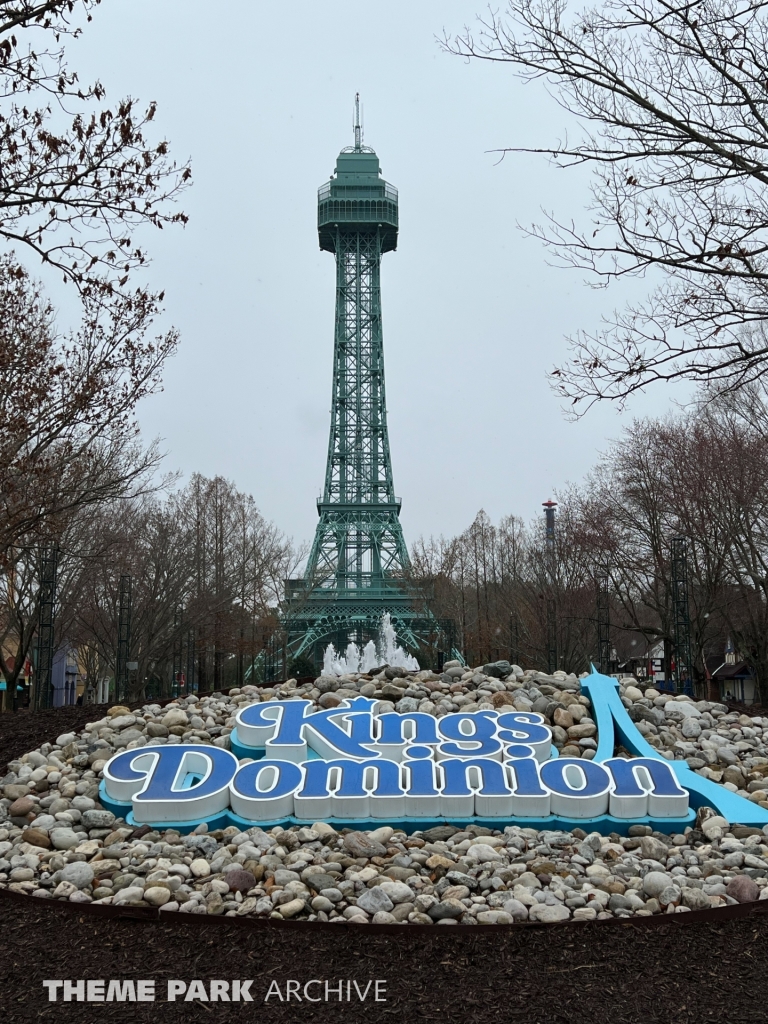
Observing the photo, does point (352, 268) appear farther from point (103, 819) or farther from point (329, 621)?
point (103, 819)

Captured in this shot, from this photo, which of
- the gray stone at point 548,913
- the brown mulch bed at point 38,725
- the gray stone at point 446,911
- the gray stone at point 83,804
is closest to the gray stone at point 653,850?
the gray stone at point 548,913

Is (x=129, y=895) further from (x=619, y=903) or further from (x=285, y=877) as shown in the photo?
(x=619, y=903)

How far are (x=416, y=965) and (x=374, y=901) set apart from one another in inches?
30.6

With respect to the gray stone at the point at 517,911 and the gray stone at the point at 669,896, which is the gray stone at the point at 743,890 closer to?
the gray stone at the point at 669,896

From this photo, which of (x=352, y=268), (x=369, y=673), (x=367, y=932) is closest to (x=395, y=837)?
(x=367, y=932)

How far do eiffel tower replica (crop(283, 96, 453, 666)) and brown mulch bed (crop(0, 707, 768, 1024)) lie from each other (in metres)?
34.7

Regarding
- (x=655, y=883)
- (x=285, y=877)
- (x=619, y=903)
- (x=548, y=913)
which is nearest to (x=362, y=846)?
(x=285, y=877)

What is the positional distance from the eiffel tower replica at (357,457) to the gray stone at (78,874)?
111 feet

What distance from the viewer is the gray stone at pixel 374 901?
6.47 meters

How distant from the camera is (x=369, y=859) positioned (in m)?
7.45

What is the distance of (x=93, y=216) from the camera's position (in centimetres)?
606

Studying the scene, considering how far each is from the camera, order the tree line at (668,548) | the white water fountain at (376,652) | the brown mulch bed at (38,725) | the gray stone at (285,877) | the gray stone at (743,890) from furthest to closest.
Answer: the white water fountain at (376,652) → the tree line at (668,548) → the brown mulch bed at (38,725) → the gray stone at (285,877) → the gray stone at (743,890)

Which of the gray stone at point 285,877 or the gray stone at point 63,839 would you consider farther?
the gray stone at point 63,839

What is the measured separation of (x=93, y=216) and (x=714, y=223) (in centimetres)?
388
